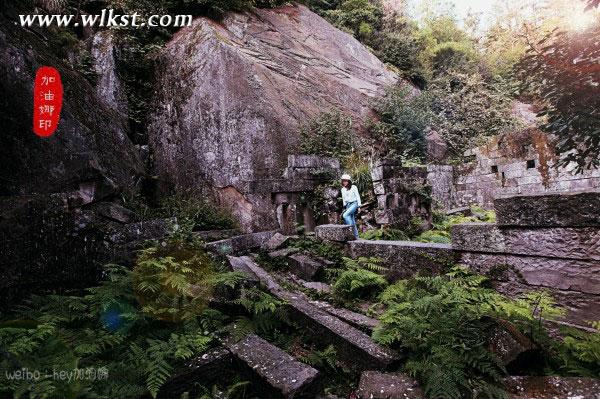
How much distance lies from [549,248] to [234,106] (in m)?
8.18

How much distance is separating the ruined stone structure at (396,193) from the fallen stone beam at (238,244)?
291 centimetres

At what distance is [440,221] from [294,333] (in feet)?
23.2

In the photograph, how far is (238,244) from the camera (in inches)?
243

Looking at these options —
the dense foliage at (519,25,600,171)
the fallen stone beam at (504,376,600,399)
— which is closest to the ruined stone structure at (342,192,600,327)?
the fallen stone beam at (504,376,600,399)

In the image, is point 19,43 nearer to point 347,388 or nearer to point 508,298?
point 347,388

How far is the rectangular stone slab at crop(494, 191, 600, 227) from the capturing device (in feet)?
8.44

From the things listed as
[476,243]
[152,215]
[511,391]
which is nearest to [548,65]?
[476,243]

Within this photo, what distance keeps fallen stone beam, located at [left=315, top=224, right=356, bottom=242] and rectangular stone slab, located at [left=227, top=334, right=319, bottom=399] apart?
274 cm

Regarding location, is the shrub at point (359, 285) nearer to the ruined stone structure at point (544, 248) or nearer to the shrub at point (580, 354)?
the ruined stone structure at point (544, 248)

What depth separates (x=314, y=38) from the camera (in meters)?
13.5

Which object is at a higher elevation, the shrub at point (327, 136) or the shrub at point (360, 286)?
the shrub at point (327, 136)

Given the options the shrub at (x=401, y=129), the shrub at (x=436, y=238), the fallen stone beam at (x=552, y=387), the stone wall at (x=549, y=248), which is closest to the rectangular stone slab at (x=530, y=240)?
the stone wall at (x=549, y=248)

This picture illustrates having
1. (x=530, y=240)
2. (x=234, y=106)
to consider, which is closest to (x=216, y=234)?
(x=234, y=106)

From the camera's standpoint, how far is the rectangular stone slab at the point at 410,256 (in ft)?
12.0
